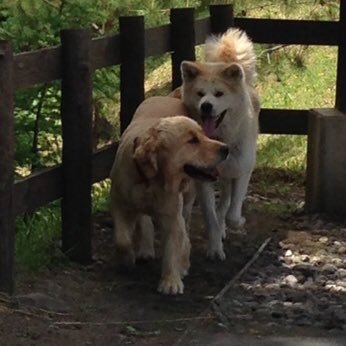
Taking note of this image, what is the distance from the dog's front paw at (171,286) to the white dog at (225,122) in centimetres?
104

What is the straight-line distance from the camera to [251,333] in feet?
21.1

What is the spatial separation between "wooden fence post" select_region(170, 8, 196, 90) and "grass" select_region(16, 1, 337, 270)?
2.91ft

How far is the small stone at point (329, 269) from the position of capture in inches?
323

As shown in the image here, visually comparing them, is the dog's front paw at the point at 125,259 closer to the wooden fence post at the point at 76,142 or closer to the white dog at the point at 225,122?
the wooden fence post at the point at 76,142

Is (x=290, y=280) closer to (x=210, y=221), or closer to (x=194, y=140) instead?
(x=210, y=221)

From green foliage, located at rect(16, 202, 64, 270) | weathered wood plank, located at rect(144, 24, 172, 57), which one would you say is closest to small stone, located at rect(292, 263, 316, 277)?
green foliage, located at rect(16, 202, 64, 270)

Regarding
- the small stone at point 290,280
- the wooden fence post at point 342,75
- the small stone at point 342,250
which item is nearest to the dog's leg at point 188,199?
the small stone at point 290,280

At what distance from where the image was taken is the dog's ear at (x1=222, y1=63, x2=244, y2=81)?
8445 millimetres

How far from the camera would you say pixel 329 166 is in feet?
33.4

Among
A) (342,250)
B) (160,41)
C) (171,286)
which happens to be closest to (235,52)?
(160,41)

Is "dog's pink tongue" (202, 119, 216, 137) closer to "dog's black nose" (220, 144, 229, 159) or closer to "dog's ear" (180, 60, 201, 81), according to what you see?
"dog's ear" (180, 60, 201, 81)

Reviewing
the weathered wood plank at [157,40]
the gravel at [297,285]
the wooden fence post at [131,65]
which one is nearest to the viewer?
the gravel at [297,285]

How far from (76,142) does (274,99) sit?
27.2 ft

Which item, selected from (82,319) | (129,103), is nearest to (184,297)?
(82,319)
